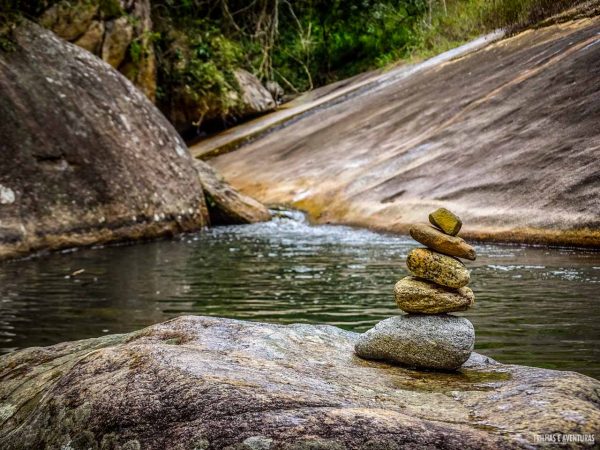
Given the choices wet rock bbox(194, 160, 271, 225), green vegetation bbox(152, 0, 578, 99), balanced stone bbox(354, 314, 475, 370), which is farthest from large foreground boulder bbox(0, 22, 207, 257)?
green vegetation bbox(152, 0, 578, 99)

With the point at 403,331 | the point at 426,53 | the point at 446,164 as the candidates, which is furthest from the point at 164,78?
the point at 403,331

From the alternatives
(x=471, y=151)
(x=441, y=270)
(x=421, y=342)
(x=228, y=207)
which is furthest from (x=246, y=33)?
(x=421, y=342)

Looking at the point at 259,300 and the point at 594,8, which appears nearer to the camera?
the point at 259,300

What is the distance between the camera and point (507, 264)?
8961 millimetres

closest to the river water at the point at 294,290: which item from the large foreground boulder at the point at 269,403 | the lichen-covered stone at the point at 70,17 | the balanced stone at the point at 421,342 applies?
the balanced stone at the point at 421,342

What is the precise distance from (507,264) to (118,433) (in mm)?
6735

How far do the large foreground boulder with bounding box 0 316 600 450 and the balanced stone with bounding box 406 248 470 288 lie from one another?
487 millimetres

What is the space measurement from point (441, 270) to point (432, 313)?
0.77ft

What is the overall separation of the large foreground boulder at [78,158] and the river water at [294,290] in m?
0.60

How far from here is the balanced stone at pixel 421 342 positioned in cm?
399

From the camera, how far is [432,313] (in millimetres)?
4242

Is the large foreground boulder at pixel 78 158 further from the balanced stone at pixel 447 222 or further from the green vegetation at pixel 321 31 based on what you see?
the green vegetation at pixel 321 31

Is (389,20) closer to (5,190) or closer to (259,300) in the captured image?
(5,190)

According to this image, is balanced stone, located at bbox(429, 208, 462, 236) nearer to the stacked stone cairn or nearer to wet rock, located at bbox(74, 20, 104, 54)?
the stacked stone cairn
